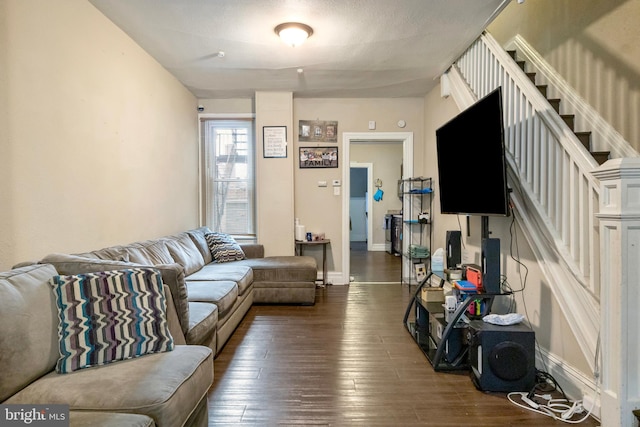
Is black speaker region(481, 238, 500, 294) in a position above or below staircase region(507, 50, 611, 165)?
below

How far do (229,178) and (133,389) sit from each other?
12.7 feet

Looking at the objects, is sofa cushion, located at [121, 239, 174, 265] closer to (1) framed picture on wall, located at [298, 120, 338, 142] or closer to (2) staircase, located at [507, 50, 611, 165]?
(1) framed picture on wall, located at [298, 120, 338, 142]

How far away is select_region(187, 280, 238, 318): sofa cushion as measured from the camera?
2557mm

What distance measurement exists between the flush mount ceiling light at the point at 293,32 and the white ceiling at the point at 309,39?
0.18ft

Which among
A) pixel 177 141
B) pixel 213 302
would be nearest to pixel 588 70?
pixel 213 302

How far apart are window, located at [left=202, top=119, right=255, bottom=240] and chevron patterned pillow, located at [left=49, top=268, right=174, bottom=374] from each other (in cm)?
321

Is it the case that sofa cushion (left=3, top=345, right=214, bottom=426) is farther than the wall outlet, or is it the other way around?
the wall outlet

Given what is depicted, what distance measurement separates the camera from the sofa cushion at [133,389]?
1198mm

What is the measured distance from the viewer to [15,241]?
6.10ft

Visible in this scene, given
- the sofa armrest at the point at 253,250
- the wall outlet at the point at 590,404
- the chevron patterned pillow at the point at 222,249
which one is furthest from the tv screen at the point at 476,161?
the chevron patterned pillow at the point at 222,249

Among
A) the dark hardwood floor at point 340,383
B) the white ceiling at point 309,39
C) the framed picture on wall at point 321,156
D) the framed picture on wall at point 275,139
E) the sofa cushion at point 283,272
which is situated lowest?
the dark hardwood floor at point 340,383

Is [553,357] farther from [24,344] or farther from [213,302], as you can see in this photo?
[24,344]

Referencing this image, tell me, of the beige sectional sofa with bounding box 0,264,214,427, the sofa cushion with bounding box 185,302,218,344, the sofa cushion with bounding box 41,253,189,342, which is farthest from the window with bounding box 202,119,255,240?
the beige sectional sofa with bounding box 0,264,214,427

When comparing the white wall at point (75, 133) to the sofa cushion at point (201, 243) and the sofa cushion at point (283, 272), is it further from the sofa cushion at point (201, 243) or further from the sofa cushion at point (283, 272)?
the sofa cushion at point (283, 272)
